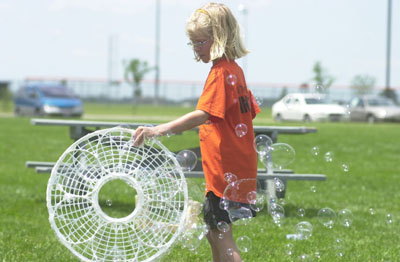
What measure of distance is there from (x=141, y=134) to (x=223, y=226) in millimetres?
645

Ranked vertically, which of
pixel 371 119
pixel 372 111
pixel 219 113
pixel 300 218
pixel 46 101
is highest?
pixel 219 113

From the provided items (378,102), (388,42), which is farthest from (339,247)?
(388,42)

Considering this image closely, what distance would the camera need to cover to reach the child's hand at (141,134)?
9.67ft

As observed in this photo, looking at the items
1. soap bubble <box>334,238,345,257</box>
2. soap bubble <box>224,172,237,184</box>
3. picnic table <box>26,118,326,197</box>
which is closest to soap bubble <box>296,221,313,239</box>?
soap bubble <box>334,238,345,257</box>

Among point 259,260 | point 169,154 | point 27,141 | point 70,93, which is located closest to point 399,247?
point 259,260

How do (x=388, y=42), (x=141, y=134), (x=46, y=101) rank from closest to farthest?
(x=141, y=134), (x=46, y=101), (x=388, y=42)

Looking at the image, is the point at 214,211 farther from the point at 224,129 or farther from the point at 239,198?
the point at 224,129

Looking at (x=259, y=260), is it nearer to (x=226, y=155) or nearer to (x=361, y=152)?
(x=226, y=155)

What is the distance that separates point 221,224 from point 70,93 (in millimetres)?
24869

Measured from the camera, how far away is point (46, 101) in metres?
25.6

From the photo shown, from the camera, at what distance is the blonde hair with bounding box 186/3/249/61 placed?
3062mm

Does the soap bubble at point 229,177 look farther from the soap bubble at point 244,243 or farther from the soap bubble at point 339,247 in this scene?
the soap bubble at point 339,247

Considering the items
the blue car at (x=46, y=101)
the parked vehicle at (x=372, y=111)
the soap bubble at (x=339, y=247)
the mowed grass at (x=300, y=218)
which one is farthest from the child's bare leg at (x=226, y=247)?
the parked vehicle at (x=372, y=111)

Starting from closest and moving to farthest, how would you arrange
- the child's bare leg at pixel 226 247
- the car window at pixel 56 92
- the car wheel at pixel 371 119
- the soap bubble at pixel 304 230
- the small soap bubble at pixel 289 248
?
the child's bare leg at pixel 226 247 → the soap bubble at pixel 304 230 → the small soap bubble at pixel 289 248 → the car window at pixel 56 92 → the car wheel at pixel 371 119
